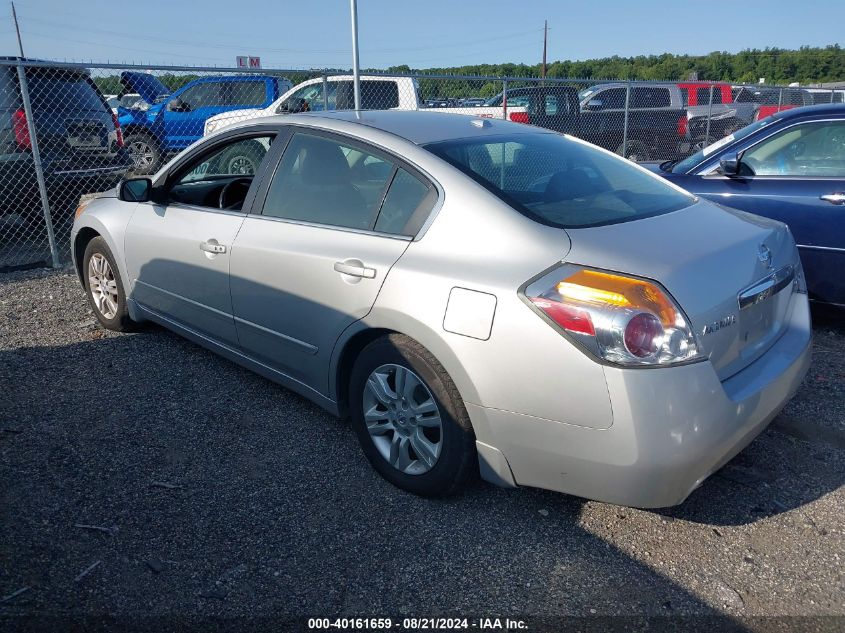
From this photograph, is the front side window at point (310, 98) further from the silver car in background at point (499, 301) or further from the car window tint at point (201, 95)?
the silver car in background at point (499, 301)

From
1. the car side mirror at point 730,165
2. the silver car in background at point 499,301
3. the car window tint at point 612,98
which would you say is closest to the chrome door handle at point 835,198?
the car side mirror at point 730,165

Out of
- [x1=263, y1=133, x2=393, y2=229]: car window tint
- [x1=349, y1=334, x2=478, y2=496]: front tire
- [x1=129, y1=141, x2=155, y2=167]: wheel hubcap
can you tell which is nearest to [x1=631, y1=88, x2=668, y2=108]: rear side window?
[x1=129, y1=141, x2=155, y2=167]: wheel hubcap

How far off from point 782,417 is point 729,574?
1.52 m

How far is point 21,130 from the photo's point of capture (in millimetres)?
7414

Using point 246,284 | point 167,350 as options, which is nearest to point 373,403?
point 246,284

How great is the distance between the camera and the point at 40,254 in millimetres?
7766

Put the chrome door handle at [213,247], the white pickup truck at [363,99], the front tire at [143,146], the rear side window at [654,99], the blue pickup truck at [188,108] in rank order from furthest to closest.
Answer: the rear side window at [654,99], the blue pickup truck at [188,108], the front tire at [143,146], the white pickup truck at [363,99], the chrome door handle at [213,247]

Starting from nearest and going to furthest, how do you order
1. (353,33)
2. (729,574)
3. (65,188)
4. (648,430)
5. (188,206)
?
(648,430), (729,574), (188,206), (353,33), (65,188)

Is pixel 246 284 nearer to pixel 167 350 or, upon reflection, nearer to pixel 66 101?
pixel 167 350

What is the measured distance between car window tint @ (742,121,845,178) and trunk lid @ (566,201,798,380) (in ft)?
7.19

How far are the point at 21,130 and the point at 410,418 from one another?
6.53 metres

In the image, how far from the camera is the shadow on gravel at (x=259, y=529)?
2438 mm

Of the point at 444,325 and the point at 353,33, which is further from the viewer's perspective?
the point at 353,33

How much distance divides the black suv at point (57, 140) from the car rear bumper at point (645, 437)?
6267 millimetres
